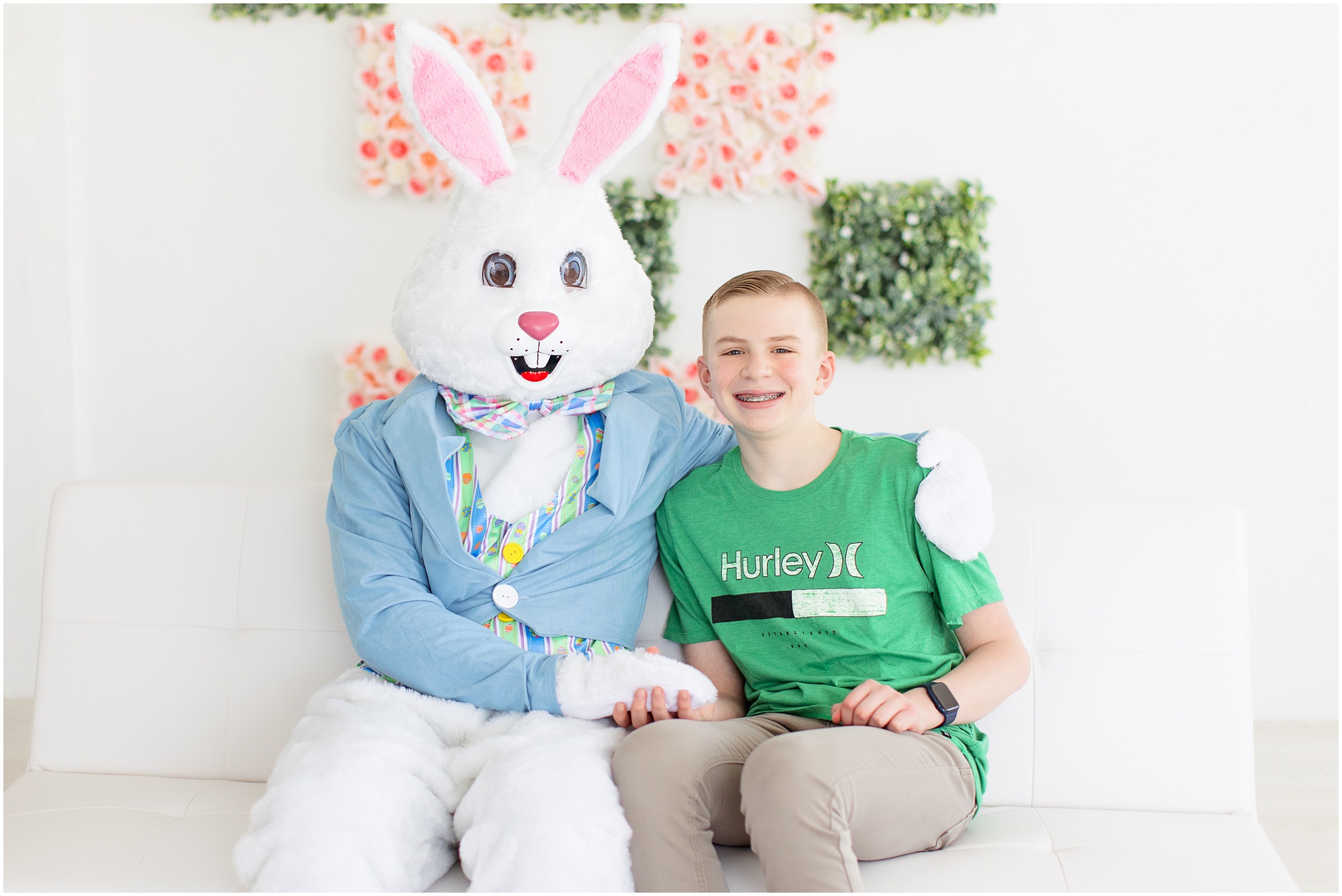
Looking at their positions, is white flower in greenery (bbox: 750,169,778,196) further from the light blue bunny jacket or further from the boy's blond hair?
the light blue bunny jacket

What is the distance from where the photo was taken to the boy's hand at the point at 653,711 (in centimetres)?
134

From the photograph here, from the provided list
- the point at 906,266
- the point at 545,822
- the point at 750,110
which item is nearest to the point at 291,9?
the point at 750,110

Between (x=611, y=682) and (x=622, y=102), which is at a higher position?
(x=622, y=102)

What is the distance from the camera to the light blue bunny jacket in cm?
137

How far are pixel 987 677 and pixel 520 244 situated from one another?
3.00 feet

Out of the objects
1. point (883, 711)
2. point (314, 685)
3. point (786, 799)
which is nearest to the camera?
point (786, 799)

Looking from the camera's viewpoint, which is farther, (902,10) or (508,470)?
(902,10)

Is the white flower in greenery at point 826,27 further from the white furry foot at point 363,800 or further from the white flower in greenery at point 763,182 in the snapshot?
the white furry foot at point 363,800

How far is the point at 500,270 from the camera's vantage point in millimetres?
1485

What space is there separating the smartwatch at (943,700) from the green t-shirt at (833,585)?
0.17ft

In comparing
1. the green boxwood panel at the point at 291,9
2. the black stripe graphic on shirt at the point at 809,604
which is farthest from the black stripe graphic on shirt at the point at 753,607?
the green boxwood panel at the point at 291,9

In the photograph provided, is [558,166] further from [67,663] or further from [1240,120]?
[1240,120]

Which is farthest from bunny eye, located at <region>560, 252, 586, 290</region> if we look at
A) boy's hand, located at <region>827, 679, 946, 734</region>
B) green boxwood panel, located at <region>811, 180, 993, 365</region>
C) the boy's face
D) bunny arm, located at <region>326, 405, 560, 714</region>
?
green boxwood panel, located at <region>811, 180, 993, 365</region>

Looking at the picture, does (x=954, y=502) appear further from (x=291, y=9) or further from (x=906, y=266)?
(x=291, y=9)
